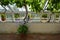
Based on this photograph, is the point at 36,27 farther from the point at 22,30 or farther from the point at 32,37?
the point at 22,30

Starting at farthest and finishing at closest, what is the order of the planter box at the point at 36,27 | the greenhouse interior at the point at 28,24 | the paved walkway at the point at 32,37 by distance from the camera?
the planter box at the point at 36,27 < the greenhouse interior at the point at 28,24 < the paved walkway at the point at 32,37

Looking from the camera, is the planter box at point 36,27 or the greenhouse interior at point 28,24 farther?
the planter box at point 36,27

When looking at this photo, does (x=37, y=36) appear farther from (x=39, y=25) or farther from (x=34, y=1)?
(x=34, y=1)

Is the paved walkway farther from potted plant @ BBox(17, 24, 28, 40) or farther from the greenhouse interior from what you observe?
potted plant @ BBox(17, 24, 28, 40)

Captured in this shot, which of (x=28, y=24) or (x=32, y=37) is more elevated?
(x=28, y=24)

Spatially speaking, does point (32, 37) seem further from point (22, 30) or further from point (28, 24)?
point (28, 24)

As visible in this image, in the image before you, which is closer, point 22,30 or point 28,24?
point 22,30

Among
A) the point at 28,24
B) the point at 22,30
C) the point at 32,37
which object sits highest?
the point at 28,24

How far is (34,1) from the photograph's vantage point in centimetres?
568

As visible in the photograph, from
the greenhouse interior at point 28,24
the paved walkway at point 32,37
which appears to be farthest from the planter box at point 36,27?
the paved walkway at point 32,37

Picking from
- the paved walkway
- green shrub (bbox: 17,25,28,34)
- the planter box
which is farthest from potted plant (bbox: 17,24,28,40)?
the planter box

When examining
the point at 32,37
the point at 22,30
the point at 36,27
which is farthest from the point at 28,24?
the point at 32,37

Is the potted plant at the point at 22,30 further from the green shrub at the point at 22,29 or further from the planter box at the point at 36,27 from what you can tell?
the planter box at the point at 36,27

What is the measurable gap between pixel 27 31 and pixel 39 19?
0.76 metres
